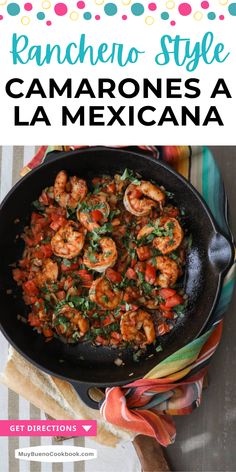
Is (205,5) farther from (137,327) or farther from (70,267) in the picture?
(137,327)

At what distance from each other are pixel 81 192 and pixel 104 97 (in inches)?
18.4

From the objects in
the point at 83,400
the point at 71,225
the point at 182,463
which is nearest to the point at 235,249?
the point at 71,225

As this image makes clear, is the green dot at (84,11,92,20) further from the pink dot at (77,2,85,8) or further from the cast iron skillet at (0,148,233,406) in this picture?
the cast iron skillet at (0,148,233,406)

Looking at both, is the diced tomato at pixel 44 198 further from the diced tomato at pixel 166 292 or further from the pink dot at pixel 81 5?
the pink dot at pixel 81 5

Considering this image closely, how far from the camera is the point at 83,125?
8.66ft

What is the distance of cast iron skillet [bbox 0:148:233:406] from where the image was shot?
2.38 metres

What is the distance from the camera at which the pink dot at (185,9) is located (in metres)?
2.50

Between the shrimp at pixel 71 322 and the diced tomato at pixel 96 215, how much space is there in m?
0.39

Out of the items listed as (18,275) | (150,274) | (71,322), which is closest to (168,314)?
(150,274)

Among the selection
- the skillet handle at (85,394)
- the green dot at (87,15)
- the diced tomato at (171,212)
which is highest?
the green dot at (87,15)

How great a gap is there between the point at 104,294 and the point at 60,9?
1249 mm

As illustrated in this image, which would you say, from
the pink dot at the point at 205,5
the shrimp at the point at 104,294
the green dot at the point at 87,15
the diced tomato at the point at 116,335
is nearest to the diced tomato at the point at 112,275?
the shrimp at the point at 104,294

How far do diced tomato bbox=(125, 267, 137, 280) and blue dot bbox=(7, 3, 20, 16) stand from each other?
123 centimetres

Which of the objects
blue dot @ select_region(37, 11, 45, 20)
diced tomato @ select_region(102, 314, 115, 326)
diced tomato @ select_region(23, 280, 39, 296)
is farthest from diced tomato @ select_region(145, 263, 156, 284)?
blue dot @ select_region(37, 11, 45, 20)
